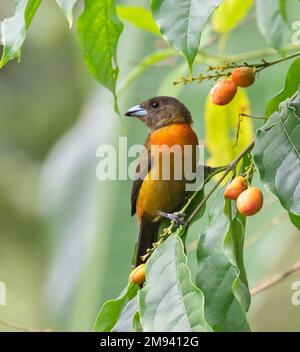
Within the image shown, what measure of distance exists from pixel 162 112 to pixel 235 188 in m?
1.84

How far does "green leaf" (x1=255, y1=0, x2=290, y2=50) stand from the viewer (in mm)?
3049

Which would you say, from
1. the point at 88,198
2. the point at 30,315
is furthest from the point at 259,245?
the point at 30,315

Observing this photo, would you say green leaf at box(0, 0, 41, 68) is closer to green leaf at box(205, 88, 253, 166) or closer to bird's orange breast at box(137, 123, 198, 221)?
bird's orange breast at box(137, 123, 198, 221)

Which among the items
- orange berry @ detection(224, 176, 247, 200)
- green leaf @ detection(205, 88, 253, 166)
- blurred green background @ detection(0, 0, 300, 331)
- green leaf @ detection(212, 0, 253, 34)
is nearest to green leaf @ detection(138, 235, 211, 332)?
orange berry @ detection(224, 176, 247, 200)

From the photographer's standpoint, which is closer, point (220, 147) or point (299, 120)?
point (299, 120)

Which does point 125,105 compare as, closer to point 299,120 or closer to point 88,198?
point 88,198

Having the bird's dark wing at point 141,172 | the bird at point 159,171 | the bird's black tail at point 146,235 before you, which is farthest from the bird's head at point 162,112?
the bird's black tail at point 146,235

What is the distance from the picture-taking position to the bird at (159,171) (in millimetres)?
3301

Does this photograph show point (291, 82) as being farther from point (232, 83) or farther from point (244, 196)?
point (244, 196)

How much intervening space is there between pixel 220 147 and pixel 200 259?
1.37 metres

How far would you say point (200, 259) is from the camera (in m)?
2.23

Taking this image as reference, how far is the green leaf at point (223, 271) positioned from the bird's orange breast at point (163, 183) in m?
0.93

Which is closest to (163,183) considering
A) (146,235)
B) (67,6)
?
(146,235)

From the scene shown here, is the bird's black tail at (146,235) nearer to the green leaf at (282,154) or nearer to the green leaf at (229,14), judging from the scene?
the green leaf at (229,14)
